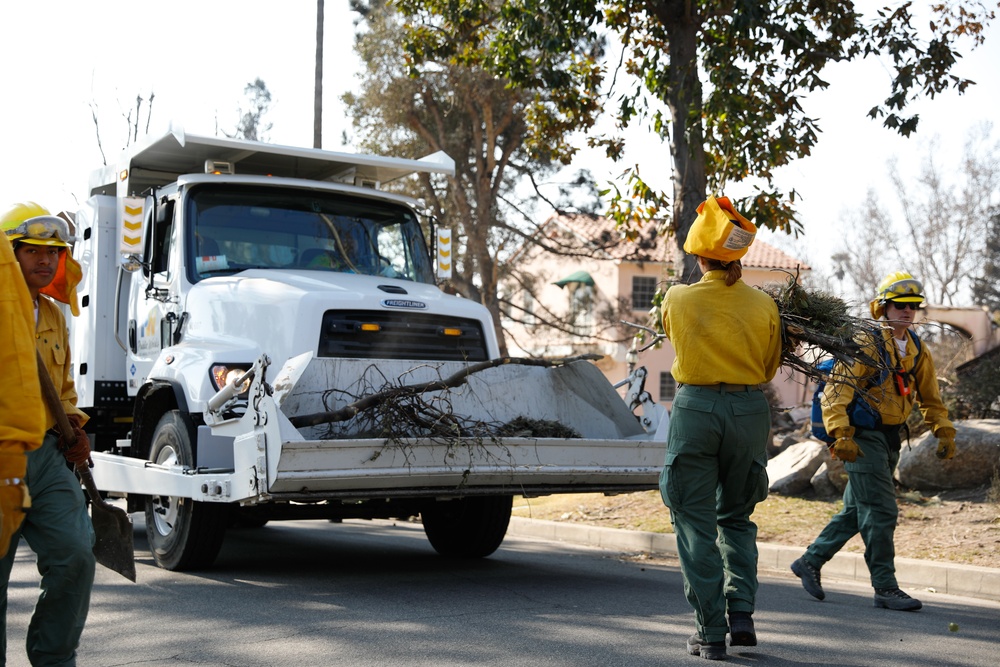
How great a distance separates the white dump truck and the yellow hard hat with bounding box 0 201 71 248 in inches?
89.7

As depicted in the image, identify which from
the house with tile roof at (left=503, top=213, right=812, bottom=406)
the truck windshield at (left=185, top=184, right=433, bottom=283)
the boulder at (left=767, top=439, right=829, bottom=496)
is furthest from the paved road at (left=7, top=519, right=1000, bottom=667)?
the house with tile roof at (left=503, top=213, right=812, bottom=406)

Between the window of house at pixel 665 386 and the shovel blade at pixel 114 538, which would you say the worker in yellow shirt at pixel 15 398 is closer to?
the shovel blade at pixel 114 538

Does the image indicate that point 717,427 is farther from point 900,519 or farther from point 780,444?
point 780,444

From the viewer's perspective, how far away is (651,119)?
11500mm

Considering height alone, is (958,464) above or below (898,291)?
below

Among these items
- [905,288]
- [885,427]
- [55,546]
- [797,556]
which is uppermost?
[905,288]

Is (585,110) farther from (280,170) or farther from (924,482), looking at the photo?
(924,482)

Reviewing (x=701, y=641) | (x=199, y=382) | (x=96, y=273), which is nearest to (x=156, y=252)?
(x=96, y=273)

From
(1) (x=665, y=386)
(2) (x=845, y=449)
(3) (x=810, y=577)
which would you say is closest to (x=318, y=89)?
(3) (x=810, y=577)

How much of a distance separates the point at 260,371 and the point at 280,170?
3.33 meters

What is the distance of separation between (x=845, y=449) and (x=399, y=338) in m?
2.93

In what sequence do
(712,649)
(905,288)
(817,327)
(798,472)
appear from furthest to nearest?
(798,472)
(905,288)
(817,327)
(712,649)

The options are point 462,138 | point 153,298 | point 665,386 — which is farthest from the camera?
point 665,386

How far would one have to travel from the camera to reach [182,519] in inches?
287
